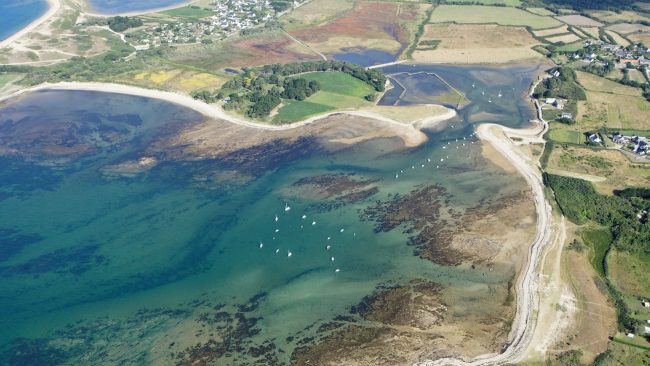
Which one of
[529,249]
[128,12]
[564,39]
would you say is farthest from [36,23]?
[529,249]

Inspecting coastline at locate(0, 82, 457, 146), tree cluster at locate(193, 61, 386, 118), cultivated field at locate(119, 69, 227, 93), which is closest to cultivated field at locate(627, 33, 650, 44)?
coastline at locate(0, 82, 457, 146)

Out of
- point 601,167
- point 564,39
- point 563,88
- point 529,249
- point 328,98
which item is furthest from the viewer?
point 564,39

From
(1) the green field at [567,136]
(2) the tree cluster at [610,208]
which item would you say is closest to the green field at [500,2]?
(1) the green field at [567,136]

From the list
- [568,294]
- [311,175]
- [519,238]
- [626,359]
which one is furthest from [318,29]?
[626,359]

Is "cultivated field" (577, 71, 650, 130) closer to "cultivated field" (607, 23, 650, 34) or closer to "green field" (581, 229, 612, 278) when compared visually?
"green field" (581, 229, 612, 278)

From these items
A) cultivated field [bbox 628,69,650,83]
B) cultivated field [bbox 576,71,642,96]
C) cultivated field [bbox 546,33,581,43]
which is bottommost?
cultivated field [bbox 576,71,642,96]

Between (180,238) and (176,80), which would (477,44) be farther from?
(180,238)

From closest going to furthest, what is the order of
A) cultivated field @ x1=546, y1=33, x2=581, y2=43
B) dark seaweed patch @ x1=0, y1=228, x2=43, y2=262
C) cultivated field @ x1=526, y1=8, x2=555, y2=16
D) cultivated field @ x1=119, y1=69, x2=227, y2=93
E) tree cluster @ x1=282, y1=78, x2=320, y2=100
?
dark seaweed patch @ x1=0, y1=228, x2=43, y2=262, tree cluster @ x1=282, y1=78, x2=320, y2=100, cultivated field @ x1=119, y1=69, x2=227, y2=93, cultivated field @ x1=546, y1=33, x2=581, y2=43, cultivated field @ x1=526, y1=8, x2=555, y2=16
